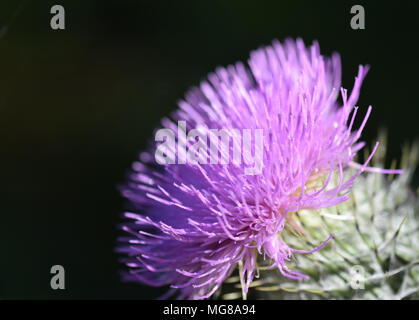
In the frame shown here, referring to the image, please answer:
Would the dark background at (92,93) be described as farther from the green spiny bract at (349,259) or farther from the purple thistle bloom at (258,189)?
the green spiny bract at (349,259)

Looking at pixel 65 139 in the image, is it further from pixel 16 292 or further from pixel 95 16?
pixel 16 292

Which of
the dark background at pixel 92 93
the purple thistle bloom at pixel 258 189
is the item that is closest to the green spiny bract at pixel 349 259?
the purple thistle bloom at pixel 258 189

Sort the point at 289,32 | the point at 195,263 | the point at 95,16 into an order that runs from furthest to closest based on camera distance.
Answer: the point at 95,16 < the point at 289,32 < the point at 195,263

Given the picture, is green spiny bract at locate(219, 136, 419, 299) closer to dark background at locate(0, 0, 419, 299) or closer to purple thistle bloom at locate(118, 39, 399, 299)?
purple thistle bloom at locate(118, 39, 399, 299)

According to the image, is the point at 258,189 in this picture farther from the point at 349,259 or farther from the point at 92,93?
the point at 92,93

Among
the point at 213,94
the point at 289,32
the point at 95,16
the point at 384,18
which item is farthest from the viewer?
the point at 95,16

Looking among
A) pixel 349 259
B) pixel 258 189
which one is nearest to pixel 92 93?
pixel 258 189

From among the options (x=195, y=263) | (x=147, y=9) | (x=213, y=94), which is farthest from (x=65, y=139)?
(x=195, y=263)
